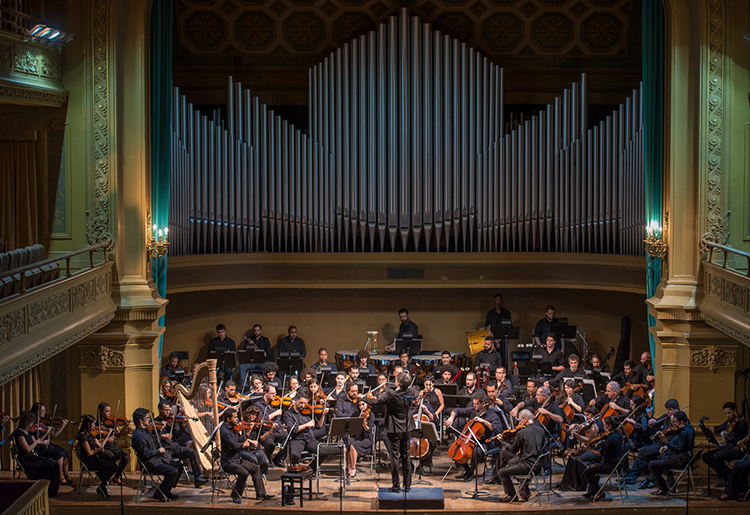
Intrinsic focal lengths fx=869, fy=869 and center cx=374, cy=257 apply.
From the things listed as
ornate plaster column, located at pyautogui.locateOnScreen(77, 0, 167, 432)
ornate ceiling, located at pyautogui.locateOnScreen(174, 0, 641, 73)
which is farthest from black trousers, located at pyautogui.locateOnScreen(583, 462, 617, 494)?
ornate ceiling, located at pyautogui.locateOnScreen(174, 0, 641, 73)

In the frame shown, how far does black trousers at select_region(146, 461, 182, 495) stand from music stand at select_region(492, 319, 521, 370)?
5.79 meters

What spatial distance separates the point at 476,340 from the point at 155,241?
5.45 metres

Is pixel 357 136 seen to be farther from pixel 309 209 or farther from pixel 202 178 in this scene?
pixel 202 178

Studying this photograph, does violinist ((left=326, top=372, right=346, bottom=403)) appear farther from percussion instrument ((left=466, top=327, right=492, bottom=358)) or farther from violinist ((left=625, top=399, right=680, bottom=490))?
violinist ((left=625, top=399, right=680, bottom=490))

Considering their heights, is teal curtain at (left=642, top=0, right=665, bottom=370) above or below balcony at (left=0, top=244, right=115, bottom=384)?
above

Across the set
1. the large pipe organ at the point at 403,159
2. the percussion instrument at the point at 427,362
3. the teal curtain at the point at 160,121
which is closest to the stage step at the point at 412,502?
the percussion instrument at the point at 427,362

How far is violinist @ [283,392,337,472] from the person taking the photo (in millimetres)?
10398

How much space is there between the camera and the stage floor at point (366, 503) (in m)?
9.38

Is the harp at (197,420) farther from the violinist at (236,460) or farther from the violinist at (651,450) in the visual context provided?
the violinist at (651,450)

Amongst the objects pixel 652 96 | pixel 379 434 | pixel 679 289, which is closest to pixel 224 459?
pixel 379 434

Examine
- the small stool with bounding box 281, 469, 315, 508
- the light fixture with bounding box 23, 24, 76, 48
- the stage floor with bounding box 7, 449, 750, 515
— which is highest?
the light fixture with bounding box 23, 24, 76, 48

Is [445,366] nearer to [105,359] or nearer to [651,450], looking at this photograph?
[651,450]

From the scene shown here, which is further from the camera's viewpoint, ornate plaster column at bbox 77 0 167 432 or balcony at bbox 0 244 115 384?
ornate plaster column at bbox 77 0 167 432

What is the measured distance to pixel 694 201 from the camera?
10586 millimetres
